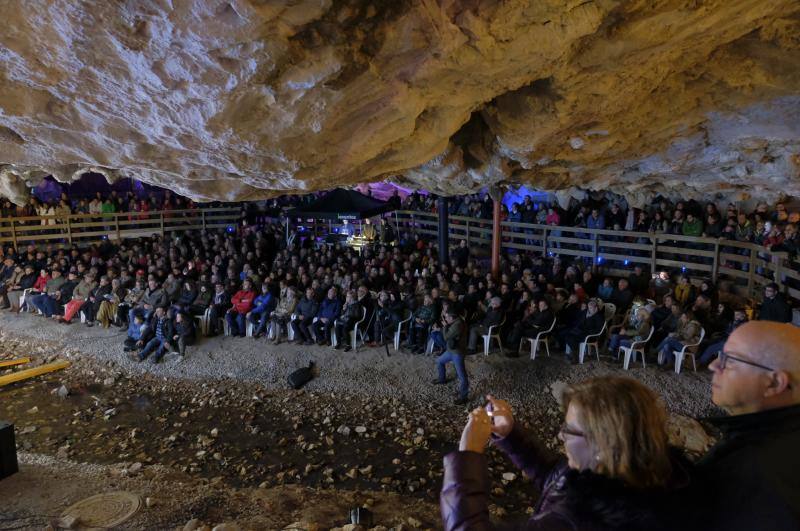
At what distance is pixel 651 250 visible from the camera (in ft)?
39.7

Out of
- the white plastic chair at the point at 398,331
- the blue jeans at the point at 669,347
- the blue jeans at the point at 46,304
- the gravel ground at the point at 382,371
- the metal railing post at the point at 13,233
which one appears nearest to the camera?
the gravel ground at the point at 382,371

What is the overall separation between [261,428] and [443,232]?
7.05 m

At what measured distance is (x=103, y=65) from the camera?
399 centimetres

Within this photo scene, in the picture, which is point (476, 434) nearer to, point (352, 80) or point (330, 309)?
point (352, 80)

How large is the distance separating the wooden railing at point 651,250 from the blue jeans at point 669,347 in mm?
1913

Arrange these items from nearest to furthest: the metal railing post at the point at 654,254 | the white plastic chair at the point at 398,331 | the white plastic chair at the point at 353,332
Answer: the white plastic chair at the point at 398,331, the white plastic chair at the point at 353,332, the metal railing post at the point at 654,254

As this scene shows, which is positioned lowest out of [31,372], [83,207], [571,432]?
[31,372]

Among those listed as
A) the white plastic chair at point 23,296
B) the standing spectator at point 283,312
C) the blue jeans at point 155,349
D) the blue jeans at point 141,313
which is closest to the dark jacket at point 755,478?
the standing spectator at point 283,312

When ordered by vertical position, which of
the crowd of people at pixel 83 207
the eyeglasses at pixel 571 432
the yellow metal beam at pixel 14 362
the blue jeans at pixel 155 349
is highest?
the crowd of people at pixel 83 207

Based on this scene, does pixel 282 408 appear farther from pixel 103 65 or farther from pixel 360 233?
pixel 360 233

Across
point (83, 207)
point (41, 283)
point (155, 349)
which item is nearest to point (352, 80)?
point (155, 349)

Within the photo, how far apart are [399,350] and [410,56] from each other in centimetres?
669

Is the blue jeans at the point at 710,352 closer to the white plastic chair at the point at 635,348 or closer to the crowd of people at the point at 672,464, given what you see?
the white plastic chair at the point at 635,348

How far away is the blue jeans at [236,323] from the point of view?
11.4 m
